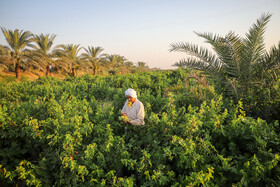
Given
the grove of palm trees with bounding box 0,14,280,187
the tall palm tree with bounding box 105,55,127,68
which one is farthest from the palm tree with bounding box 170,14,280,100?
the tall palm tree with bounding box 105,55,127,68

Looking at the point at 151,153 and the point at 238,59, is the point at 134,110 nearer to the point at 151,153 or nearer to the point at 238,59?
the point at 151,153

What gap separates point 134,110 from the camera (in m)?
4.07

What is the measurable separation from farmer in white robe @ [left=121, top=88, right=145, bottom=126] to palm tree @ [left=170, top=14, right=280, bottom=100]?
2.61 m

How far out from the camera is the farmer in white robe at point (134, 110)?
3.91 metres

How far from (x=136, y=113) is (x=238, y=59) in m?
3.85

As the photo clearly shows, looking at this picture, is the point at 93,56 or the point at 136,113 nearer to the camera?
the point at 136,113

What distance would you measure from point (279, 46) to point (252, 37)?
76 cm

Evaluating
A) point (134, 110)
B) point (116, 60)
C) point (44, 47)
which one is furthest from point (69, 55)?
point (134, 110)

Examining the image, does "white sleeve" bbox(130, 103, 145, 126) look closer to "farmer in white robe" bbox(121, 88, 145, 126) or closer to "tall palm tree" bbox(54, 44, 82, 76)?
"farmer in white robe" bbox(121, 88, 145, 126)

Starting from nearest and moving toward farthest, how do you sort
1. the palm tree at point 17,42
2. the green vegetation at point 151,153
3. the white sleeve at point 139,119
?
the green vegetation at point 151,153 → the white sleeve at point 139,119 → the palm tree at point 17,42

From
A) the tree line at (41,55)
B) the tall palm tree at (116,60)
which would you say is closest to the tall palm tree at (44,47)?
the tree line at (41,55)

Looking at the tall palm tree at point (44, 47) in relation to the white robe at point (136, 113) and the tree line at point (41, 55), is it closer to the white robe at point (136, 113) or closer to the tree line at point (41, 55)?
the tree line at point (41, 55)

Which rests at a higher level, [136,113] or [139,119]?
[136,113]

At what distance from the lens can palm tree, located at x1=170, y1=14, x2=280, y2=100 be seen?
536cm
